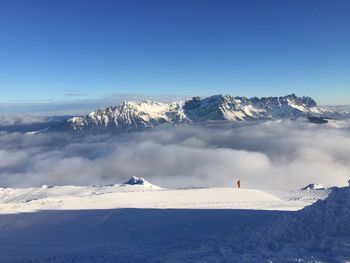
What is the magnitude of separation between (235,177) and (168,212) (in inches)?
4202

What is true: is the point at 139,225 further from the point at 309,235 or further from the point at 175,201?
the point at 309,235

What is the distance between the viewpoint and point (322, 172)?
14825cm

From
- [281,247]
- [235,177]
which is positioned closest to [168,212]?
[281,247]

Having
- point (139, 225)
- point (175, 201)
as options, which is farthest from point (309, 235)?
point (175, 201)

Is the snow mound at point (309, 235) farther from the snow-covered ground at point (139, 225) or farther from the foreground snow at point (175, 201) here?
the foreground snow at point (175, 201)

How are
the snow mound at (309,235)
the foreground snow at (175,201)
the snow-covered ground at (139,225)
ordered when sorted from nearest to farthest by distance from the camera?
1. the snow mound at (309,235)
2. the snow-covered ground at (139,225)
3. the foreground snow at (175,201)

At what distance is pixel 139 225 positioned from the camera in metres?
21.4

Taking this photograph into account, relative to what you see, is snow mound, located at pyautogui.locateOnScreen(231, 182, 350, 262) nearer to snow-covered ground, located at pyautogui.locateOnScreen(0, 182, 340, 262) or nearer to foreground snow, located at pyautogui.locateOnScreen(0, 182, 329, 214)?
snow-covered ground, located at pyautogui.locateOnScreen(0, 182, 340, 262)

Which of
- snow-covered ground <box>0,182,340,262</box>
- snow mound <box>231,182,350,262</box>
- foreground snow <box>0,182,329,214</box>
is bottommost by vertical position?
foreground snow <box>0,182,329,214</box>

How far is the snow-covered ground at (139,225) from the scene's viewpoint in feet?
52.6

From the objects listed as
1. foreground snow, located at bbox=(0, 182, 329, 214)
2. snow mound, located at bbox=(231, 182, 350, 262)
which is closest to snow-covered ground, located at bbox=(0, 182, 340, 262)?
foreground snow, located at bbox=(0, 182, 329, 214)

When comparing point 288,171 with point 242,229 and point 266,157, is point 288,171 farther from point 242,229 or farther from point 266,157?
point 242,229

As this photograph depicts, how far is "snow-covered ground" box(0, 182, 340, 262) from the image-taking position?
52.6ft

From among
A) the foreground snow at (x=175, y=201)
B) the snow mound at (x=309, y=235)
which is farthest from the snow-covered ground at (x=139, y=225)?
the snow mound at (x=309, y=235)
